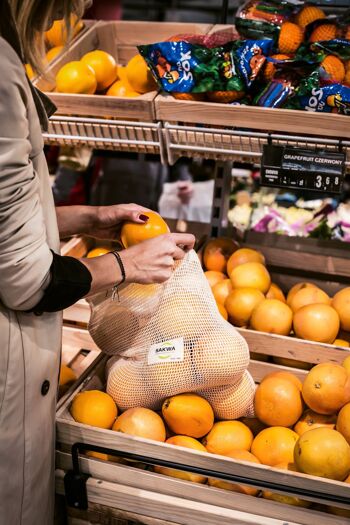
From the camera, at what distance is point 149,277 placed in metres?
1.43

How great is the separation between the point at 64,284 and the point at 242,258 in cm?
102

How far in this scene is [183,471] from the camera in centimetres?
147

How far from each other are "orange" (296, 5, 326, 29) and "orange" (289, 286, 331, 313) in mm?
882

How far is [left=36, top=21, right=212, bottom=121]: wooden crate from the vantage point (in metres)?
1.83

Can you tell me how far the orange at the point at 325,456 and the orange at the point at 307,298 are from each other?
63cm

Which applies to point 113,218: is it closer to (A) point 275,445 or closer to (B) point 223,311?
(B) point 223,311

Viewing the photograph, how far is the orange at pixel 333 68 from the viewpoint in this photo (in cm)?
174

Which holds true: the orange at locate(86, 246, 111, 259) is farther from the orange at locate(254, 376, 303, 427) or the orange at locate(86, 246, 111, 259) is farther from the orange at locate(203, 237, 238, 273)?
the orange at locate(254, 376, 303, 427)

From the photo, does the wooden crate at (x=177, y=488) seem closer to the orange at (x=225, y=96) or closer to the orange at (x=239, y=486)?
the orange at (x=239, y=486)

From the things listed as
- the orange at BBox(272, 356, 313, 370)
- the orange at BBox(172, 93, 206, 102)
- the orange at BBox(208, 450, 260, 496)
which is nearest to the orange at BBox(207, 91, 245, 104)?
the orange at BBox(172, 93, 206, 102)

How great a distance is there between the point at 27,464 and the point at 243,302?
2.84 feet

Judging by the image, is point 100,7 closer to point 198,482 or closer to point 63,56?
point 63,56

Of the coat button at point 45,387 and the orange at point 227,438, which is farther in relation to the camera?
the orange at point 227,438

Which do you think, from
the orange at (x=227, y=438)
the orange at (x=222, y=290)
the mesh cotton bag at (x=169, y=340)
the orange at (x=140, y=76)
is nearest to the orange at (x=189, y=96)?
the orange at (x=140, y=76)
